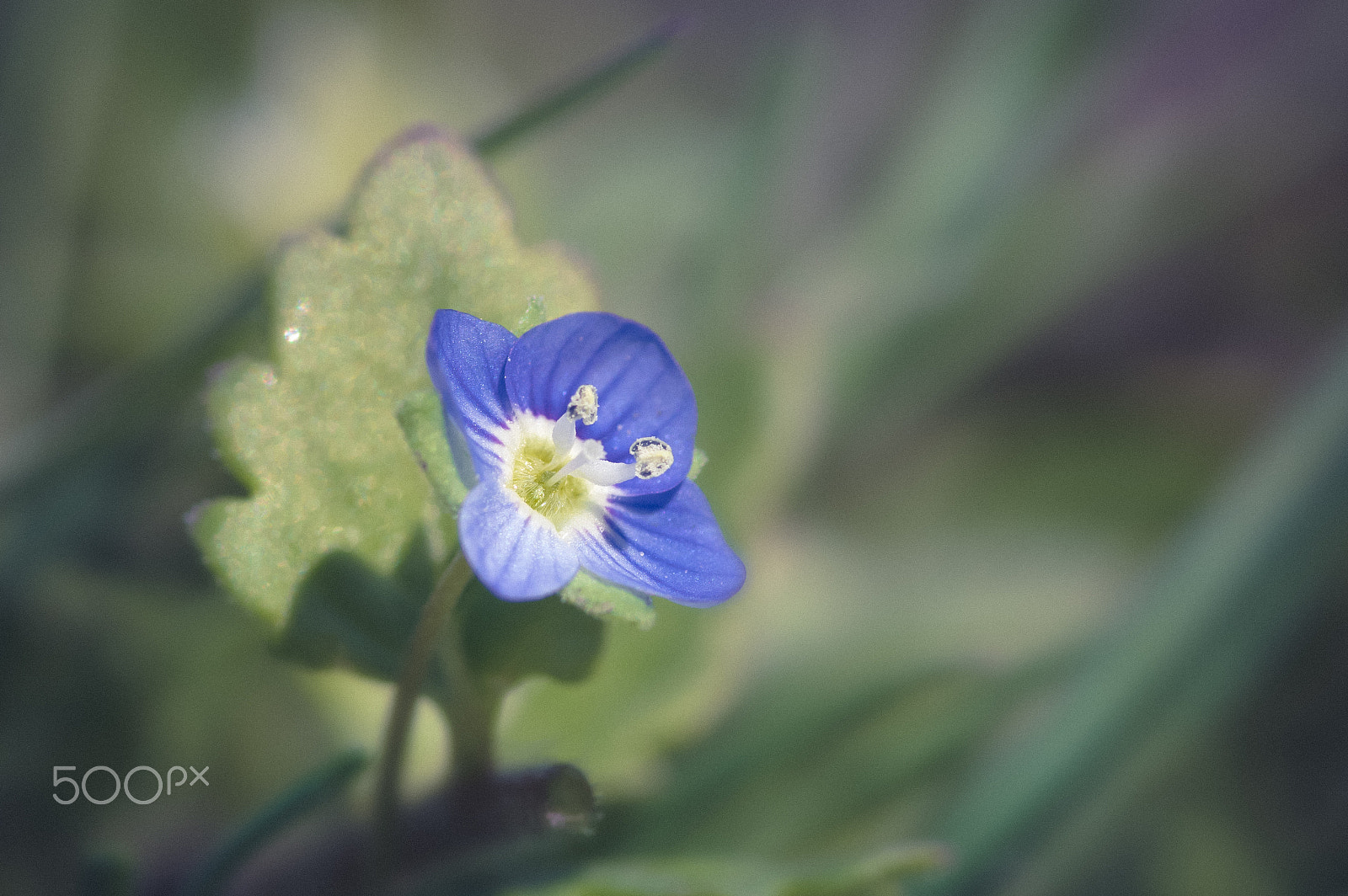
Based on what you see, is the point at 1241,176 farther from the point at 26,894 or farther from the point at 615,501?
the point at 26,894

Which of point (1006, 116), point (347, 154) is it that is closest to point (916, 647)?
point (1006, 116)

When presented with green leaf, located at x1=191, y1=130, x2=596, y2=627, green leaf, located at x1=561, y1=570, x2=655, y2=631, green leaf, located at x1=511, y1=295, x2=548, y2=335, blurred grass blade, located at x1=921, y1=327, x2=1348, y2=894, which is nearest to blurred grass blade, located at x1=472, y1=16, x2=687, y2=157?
green leaf, located at x1=191, y1=130, x2=596, y2=627

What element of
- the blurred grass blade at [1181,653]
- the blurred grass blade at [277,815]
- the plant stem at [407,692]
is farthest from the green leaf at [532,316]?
the blurred grass blade at [1181,653]

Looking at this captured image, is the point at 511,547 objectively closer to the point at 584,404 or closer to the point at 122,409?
the point at 584,404

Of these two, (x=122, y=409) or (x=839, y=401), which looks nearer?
(x=122, y=409)

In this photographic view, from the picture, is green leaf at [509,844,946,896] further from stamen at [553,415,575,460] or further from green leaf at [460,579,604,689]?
stamen at [553,415,575,460]

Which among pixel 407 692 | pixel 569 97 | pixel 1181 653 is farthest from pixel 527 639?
pixel 1181 653
